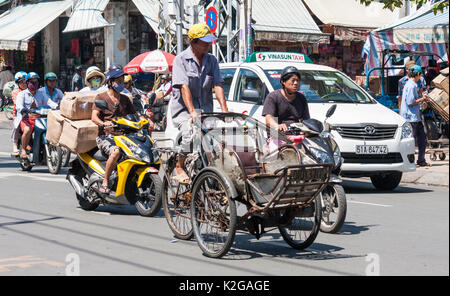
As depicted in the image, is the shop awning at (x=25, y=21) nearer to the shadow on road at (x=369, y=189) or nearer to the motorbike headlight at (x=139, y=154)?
the shadow on road at (x=369, y=189)

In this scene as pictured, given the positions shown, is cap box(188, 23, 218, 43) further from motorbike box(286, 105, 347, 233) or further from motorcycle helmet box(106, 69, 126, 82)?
motorcycle helmet box(106, 69, 126, 82)

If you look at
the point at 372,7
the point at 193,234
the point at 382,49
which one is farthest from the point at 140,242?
the point at 372,7

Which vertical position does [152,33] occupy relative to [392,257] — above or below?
above

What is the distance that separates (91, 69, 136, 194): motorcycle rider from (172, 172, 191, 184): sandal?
71.6 inches

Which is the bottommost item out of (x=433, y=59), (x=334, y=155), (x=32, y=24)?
(x=334, y=155)

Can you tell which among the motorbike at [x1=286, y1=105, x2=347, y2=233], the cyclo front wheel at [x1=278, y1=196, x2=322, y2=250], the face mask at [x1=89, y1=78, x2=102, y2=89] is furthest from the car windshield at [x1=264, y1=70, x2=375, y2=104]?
the cyclo front wheel at [x1=278, y1=196, x2=322, y2=250]

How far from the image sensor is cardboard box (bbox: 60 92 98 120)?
1018 centimetres

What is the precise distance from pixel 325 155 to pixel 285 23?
22445 millimetres

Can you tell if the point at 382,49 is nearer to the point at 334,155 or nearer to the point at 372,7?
the point at 334,155

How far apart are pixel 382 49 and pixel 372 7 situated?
14410mm

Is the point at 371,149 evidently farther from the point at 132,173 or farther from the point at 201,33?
the point at 201,33

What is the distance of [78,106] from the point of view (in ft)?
33.5

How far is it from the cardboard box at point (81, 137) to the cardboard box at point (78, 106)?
0.26 metres

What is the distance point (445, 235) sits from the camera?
9.93 feet
